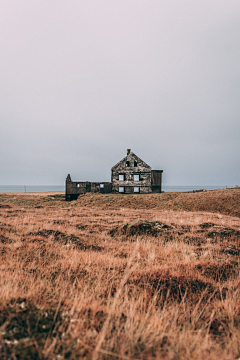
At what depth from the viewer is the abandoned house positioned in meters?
38.8

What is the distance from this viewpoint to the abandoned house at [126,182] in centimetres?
3878

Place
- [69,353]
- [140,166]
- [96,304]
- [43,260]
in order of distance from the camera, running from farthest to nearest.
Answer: [140,166] < [43,260] < [96,304] < [69,353]

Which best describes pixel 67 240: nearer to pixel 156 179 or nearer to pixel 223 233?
pixel 223 233

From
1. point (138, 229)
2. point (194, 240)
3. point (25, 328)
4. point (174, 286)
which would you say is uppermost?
point (25, 328)

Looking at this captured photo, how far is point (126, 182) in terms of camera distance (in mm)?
38938

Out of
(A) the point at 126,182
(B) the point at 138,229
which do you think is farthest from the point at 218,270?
(A) the point at 126,182

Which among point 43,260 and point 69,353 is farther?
point 43,260

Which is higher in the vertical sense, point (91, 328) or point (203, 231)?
point (91, 328)

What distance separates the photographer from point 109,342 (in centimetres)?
192

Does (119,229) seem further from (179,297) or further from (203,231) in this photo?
(179,297)

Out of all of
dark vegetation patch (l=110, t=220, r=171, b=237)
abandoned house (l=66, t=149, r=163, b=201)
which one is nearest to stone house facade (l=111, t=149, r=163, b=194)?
abandoned house (l=66, t=149, r=163, b=201)

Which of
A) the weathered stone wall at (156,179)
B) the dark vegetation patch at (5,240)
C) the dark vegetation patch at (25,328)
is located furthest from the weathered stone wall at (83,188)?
the dark vegetation patch at (25,328)

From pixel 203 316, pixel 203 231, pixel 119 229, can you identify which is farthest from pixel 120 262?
pixel 203 231

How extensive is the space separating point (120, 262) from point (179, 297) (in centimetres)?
169
